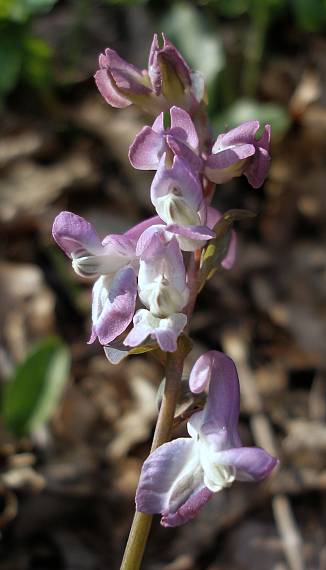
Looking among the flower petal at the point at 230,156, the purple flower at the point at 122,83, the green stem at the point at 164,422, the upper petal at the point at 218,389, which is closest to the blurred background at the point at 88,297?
the green stem at the point at 164,422

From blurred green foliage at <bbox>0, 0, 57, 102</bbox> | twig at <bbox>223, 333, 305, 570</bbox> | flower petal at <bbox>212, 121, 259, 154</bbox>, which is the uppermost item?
flower petal at <bbox>212, 121, 259, 154</bbox>

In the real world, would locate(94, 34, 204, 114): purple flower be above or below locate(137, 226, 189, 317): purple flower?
above

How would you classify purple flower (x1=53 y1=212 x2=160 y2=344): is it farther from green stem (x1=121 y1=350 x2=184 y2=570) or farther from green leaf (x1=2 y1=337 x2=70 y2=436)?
green leaf (x1=2 y1=337 x2=70 y2=436)

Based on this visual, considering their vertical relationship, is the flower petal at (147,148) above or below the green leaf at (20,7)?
above

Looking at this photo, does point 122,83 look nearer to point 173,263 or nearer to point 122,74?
point 122,74

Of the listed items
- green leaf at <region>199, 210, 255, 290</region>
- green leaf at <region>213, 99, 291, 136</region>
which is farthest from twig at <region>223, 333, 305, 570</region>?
green leaf at <region>199, 210, 255, 290</region>

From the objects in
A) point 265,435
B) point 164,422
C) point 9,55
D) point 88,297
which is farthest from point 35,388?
point 9,55

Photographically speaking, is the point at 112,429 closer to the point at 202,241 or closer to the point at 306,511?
the point at 306,511

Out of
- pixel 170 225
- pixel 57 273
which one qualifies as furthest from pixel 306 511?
pixel 170 225

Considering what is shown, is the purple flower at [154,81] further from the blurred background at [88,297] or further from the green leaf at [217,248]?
the blurred background at [88,297]
